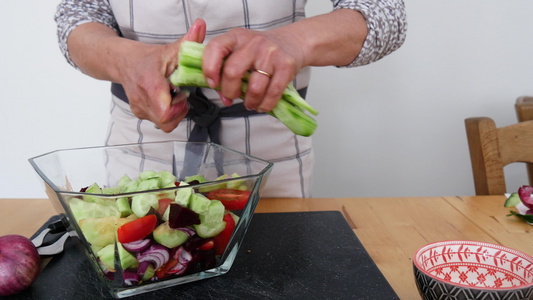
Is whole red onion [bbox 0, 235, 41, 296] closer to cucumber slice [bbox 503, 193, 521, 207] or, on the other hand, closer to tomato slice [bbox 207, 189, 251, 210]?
tomato slice [bbox 207, 189, 251, 210]

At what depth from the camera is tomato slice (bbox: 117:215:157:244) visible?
54 centimetres

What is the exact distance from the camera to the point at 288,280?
2.08 ft

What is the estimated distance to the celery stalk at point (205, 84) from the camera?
581 millimetres

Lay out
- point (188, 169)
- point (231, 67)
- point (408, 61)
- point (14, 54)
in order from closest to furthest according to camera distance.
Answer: point (231, 67) → point (188, 169) → point (408, 61) → point (14, 54)

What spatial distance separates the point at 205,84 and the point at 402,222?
43cm

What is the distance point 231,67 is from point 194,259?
0.23 metres

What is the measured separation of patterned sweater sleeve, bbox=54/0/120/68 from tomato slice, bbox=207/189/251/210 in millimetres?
501

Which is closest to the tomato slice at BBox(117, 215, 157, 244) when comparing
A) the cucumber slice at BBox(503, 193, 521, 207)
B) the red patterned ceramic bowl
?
the red patterned ceramic bowl

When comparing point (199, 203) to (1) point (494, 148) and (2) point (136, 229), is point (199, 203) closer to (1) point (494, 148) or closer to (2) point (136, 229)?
(2) point (136, 229)

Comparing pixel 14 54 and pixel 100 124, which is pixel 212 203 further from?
pixel 14 54

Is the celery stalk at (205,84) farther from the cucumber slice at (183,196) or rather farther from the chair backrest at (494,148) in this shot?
the chair backrest at (494,148)

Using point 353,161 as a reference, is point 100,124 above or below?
above

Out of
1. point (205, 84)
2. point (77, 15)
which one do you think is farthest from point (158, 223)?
point (77, 15)

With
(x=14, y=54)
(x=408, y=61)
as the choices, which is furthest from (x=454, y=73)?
(x=14, y=54)
